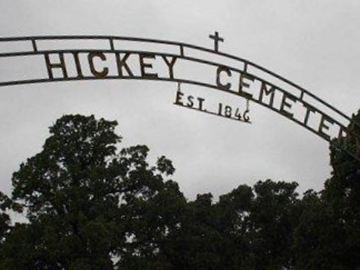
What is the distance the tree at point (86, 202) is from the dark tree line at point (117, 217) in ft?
0.18

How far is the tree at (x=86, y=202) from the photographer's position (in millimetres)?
33938

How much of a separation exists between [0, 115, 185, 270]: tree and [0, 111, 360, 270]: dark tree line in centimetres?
5

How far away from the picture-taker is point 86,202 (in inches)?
1430

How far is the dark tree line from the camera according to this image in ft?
103

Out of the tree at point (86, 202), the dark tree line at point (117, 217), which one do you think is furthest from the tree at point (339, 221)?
the tree at point (86, 202)

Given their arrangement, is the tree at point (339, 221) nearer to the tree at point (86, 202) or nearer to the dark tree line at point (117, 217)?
the dark tree line at point (117, 217)

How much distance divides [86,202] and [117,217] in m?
1.83

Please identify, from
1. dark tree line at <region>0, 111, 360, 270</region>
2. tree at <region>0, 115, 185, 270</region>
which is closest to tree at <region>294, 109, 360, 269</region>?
dark tree line at <region>0, 111, 360, 270</region>

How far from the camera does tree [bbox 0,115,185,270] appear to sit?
1336 inches

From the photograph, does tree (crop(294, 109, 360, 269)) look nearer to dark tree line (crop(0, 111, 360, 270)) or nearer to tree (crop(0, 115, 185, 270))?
dark tree line (crop(0, 111, 360, 270))

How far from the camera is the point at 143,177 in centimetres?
3891

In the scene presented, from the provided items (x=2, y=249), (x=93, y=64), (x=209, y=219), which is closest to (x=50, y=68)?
(x=93, y=64)

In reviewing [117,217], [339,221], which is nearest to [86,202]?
[117,217]

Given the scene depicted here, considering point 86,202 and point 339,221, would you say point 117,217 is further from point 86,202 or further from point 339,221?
point 339,221
